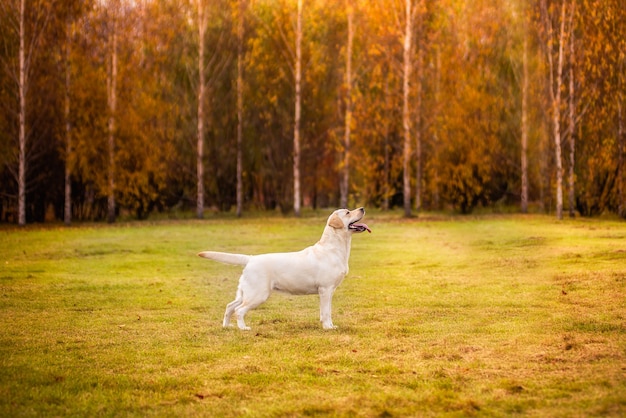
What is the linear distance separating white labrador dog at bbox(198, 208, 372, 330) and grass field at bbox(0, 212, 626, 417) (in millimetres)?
421

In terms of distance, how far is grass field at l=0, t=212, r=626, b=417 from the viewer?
699 cm

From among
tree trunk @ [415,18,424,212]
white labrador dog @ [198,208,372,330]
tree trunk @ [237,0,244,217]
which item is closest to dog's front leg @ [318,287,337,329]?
white labrador dog @ [198,208,372,330]

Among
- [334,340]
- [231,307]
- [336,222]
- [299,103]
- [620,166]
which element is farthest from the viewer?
[299,103]

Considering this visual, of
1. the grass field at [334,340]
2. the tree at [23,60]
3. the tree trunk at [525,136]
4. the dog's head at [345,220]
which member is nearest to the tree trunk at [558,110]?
the tree trunk at [525,136]

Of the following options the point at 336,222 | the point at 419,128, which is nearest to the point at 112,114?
the point at 419,128

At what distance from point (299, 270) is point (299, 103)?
98.2 feet

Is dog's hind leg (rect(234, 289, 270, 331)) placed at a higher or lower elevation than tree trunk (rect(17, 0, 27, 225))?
lower

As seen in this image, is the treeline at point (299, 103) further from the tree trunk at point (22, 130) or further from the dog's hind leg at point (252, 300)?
the dog's hind leg at point (252, 300)

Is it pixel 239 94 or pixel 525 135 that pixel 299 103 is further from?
pixel 525 135

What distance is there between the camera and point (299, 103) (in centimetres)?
3941

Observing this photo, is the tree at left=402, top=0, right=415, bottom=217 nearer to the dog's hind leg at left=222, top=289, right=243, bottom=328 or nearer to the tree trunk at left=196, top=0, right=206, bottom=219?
the tree trunk at left=196, top=0, right=206, bottom=219

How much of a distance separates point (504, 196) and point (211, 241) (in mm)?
21440

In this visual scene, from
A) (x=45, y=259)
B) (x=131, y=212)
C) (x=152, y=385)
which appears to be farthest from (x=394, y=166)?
(x=152, y=385)

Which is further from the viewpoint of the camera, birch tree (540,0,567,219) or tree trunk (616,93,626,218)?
birch tree (540,0,567,219)
